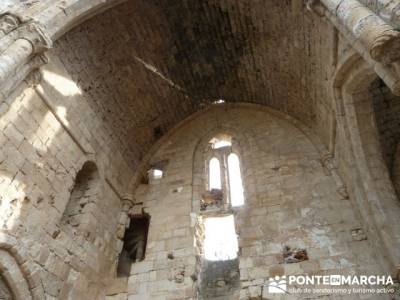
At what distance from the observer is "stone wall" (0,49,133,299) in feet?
15.0

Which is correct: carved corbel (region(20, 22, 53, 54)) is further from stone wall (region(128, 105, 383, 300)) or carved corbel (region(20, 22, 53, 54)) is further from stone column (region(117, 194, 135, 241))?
stone wall (region(128, 105, 383, 300))

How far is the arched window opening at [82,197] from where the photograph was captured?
6199mm

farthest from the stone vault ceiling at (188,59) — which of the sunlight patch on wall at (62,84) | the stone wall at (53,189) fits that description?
the stone wall at (53,189)

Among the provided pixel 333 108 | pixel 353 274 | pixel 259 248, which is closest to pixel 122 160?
pixel 259 248

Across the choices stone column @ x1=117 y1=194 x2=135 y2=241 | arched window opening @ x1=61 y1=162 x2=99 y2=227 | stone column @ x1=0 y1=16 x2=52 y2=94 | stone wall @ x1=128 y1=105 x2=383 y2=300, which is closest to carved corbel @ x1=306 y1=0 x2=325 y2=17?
stone wall @ x1=128 y1=105 x2=383 y2=300

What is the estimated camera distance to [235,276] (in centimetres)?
598

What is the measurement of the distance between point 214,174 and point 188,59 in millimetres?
2902

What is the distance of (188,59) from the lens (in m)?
7.91

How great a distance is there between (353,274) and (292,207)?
1624mm

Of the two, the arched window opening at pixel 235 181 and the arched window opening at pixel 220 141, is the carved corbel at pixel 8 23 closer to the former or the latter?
the arched window opening at pixel 235 181

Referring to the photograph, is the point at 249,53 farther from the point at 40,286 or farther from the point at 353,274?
the point at 40,286

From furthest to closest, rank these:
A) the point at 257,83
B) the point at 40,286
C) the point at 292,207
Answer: the point at 257,83 → the point at 292,207 → the point at 40,286

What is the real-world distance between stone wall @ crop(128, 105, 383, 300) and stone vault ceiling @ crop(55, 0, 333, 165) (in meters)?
0.87

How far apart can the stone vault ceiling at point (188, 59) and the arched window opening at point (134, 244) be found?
5.32 feet
